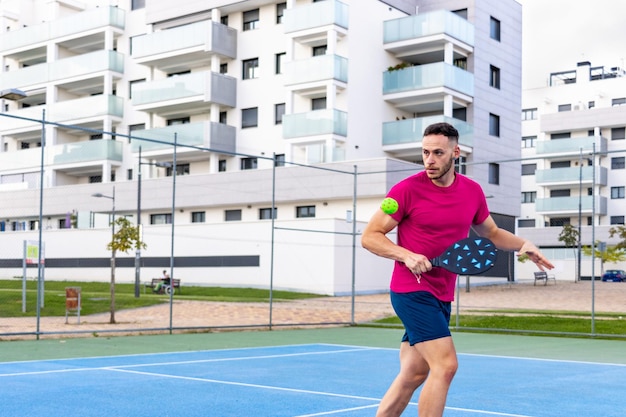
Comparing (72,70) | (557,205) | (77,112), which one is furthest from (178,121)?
(557,205)

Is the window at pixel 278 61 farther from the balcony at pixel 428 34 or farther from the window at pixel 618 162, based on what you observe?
the window at pixel 618 162

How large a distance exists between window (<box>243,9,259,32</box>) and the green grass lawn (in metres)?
14.0

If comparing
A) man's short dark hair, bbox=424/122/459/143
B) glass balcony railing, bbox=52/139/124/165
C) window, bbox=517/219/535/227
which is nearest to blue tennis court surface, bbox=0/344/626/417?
man's short dark hair, bbox=424/122/459/143

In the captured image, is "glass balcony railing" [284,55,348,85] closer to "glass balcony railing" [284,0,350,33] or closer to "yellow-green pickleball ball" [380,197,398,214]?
"glass balcony railing" [284,0,350,33]

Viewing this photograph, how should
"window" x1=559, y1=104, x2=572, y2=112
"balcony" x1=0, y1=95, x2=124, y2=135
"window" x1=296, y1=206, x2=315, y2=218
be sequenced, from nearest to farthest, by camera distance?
"window" x1=296, y1=206, x2=315, y2=218
"balcony" x1=0, y1=95, x2=124, y2=135
"window" x1=559, y1=104, x2=572, y2=112

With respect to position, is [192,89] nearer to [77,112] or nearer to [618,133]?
[77,112]

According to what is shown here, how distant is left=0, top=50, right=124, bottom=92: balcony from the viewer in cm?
4906

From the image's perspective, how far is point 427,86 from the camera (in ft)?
126

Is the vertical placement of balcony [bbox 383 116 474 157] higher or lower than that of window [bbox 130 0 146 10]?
lower

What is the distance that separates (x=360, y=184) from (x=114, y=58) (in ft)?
64.5

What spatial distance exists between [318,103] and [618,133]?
31.0 m

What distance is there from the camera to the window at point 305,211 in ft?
127

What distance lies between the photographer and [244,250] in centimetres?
3678

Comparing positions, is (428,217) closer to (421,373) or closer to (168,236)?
(421,373)
